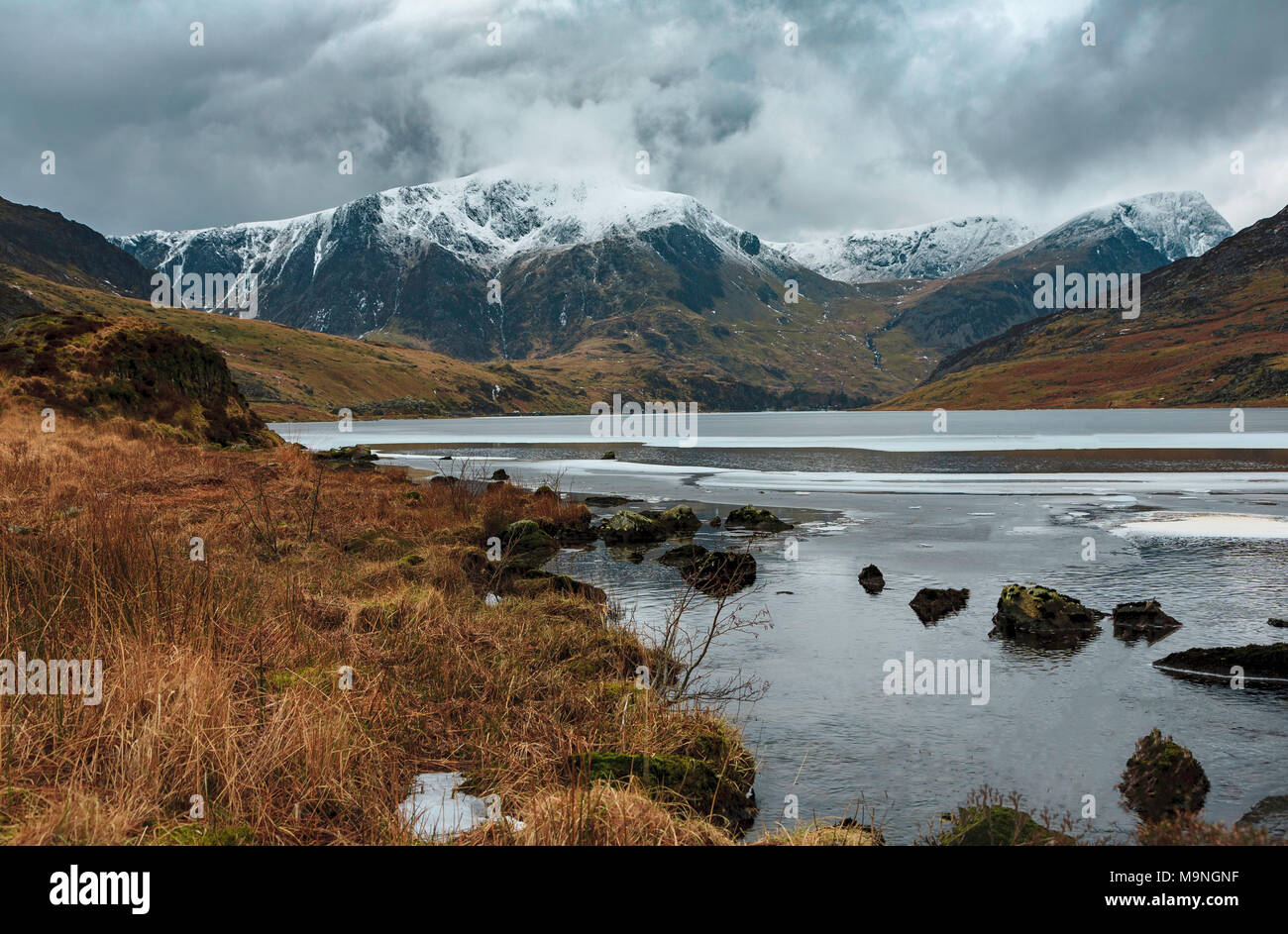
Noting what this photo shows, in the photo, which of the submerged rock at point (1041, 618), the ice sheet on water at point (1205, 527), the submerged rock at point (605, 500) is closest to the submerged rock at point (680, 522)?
the submerged rock at point (605, 500)

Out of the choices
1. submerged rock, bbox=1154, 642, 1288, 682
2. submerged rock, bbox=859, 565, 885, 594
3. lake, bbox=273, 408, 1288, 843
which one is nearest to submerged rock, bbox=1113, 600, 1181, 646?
lake, bbox=273, 408, 1288, 843

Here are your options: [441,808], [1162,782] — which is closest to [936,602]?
[1162,782]

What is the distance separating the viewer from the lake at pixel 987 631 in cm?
945

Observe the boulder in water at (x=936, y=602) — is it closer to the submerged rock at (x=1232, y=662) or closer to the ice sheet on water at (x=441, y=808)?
the submerged rock at (x=1232, y=662)

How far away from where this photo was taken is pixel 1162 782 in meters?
8.84

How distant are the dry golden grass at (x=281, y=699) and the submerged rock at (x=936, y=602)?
707 cm

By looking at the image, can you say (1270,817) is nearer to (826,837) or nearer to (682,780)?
(826,837)

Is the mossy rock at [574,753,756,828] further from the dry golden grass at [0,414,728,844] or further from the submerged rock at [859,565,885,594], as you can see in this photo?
the submerged rock at [859,565,885,594]

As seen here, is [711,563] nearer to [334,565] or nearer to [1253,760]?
[334,565]

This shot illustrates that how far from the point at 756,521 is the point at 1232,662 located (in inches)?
712

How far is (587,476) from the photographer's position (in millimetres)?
52938

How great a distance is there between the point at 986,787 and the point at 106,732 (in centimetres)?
847

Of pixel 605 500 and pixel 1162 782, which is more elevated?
pixel 605 500
